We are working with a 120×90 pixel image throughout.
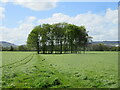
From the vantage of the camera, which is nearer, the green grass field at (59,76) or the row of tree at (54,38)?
the green grass field at (59,76)

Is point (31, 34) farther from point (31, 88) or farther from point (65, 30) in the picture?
point (31, 88)

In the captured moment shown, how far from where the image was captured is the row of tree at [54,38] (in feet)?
312

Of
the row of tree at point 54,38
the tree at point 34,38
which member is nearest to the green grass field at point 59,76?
the tree at point 34,38

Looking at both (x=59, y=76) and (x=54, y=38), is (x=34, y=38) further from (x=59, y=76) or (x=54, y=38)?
(x=59, y=76)

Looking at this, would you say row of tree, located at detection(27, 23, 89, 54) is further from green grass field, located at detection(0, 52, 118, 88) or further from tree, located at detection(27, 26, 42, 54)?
green grass field, located at detection(0, 52, 118, 88)

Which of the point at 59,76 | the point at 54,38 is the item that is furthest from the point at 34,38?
the point at 59,76

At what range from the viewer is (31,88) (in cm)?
943

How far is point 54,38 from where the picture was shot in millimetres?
96625

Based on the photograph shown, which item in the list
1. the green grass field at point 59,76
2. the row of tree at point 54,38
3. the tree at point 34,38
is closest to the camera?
the green grass field at point 59,76

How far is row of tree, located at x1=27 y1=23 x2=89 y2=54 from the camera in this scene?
95.1 m

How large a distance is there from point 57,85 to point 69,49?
92958 mm

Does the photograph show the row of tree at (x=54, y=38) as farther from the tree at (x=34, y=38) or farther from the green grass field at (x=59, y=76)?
the green grass field at (x=59, y=76)

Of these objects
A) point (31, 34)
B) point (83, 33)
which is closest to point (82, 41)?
point (83, 33)

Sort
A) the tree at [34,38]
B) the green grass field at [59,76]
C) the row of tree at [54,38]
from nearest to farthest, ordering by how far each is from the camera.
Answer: the green grass field at [59,76], the tree at [34,38], the row of tree at [54,38]
